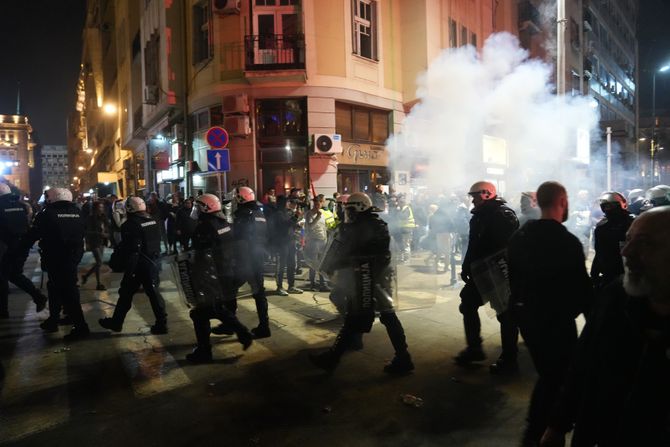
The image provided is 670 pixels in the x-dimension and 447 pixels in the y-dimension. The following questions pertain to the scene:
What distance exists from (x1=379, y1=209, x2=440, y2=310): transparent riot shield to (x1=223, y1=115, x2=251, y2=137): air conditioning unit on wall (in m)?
5.57

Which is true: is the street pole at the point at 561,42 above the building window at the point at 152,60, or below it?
below

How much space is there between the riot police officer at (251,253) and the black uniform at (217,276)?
182mm

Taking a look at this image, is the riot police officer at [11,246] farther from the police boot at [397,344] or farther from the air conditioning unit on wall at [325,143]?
the air conditioning unit on wall at [325,143]

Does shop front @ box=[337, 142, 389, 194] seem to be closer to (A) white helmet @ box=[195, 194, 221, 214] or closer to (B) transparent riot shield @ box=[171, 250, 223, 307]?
(A) white helmet @ box=[195, 194, 221, 214]

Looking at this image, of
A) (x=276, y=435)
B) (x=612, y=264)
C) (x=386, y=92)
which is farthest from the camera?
(x=386, y=92)

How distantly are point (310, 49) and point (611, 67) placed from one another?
43976mm

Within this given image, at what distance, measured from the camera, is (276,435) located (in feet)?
11.2

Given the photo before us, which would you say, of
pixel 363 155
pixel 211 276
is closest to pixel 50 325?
pixel 211 276

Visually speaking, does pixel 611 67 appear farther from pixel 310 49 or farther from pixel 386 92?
pixel 310 49

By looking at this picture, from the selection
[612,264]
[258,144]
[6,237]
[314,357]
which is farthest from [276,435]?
[258,144]

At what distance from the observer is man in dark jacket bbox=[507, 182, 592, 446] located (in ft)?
10.3

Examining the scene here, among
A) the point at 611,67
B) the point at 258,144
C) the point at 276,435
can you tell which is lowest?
the point at 276,435

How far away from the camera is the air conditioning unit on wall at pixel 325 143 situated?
14.8 metres

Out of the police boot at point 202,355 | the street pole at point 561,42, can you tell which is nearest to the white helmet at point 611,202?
the police boot at point 202,355
